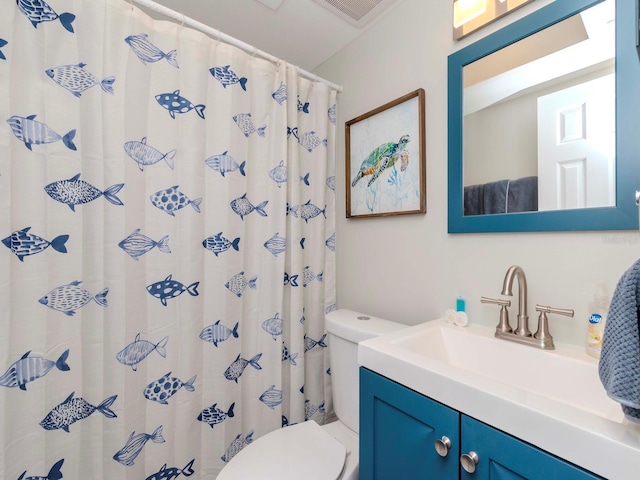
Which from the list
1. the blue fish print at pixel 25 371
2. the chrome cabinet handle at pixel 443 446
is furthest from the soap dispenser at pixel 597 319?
the blue fish print at pixel 25 371

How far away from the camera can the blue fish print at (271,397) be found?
4.52ft

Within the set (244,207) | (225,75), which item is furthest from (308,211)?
(225,75)

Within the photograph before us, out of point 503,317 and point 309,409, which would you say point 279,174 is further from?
point 309,409

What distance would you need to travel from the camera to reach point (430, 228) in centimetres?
122

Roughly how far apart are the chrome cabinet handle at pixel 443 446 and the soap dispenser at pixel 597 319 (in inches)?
18.2

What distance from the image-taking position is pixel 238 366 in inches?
52.6

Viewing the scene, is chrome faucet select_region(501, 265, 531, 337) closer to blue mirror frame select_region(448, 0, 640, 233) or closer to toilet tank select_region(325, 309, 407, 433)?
blue mirror frame select_region(448, 0, 640, 233)

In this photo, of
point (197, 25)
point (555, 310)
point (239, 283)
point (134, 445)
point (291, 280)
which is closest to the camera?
point (555, 310)

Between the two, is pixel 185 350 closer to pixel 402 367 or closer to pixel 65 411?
A: pixel 65 411

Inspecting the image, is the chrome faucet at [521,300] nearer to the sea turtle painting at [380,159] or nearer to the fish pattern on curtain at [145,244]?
the sea turtle painting at [380,159]

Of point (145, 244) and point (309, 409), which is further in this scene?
point (309, 409)

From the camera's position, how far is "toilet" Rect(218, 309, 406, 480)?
3.21ft

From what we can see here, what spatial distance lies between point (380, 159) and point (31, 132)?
49.6 inches

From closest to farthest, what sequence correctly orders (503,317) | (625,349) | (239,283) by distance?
(625,349) < (503,317) < (239,283)
